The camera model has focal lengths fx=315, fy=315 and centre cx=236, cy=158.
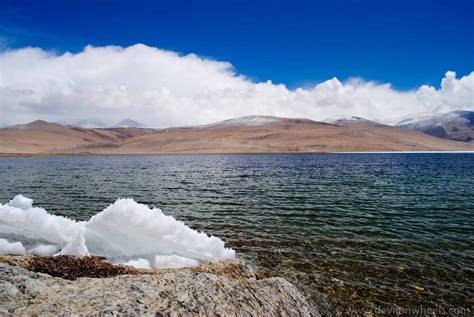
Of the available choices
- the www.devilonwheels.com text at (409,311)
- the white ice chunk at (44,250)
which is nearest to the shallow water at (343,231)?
the www.devilonwheels.com text at (409,311)

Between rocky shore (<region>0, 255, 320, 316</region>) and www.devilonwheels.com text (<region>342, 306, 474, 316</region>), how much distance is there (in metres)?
2.41

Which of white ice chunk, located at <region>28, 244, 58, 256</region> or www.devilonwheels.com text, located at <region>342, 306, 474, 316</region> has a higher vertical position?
white ice chunk, located at <region>28, 244, 58, 256</region>

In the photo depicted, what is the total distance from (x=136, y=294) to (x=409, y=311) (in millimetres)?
8937

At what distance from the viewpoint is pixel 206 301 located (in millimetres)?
6953

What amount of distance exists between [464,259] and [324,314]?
29.4 feet

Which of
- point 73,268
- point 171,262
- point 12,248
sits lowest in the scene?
point 171,262

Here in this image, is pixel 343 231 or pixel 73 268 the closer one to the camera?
pixel 73 268

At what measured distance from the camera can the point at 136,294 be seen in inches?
262

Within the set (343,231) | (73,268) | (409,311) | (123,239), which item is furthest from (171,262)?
(343,231)

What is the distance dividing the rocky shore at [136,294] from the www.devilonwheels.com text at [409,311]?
7.91 ft

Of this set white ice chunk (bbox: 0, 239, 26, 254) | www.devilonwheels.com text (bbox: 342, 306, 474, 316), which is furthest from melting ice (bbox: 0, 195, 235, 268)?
www.devilonwheels.com text (bbox: 342, 306, 474, 316)

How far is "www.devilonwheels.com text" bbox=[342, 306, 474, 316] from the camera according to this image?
1029 centimetres

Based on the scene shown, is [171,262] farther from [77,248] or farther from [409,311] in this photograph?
[409,311]

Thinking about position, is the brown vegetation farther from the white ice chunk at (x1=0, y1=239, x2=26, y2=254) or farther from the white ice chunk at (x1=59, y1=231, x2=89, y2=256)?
the white ice chunk at (x1=0, y1=239, x2=26, y2=254)
